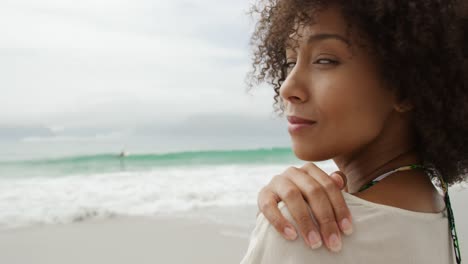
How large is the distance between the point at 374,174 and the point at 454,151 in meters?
0.29

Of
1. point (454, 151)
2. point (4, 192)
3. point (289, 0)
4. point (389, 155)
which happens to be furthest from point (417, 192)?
point (4, 192)

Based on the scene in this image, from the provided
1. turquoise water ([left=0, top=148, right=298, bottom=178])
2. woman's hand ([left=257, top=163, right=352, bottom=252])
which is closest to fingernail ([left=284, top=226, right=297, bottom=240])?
woman's hand ([left=257, top=163, right=352, bottom=252])

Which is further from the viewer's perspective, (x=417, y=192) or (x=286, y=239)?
(x=417, y=192)

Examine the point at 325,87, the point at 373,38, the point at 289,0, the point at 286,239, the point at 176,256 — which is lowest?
the point at 176,256

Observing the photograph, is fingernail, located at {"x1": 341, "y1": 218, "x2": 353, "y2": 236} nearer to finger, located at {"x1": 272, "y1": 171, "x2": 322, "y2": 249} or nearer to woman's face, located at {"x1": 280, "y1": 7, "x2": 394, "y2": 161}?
finger, located at {"x1": 272, "y1": 171, "x2": 322, "y2": 249}

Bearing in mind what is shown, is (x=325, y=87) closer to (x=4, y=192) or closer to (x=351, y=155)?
(x=351, y=155)

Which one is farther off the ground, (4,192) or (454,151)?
(454,151)

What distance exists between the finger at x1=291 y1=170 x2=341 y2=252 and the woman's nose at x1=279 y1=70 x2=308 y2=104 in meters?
0.20

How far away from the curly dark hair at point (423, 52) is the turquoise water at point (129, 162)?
15261 millimetres

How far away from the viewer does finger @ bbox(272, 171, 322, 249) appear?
933mm

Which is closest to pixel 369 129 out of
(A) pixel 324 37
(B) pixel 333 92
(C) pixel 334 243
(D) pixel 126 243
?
(B) pixel 333 92

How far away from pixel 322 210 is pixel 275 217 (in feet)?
0.31

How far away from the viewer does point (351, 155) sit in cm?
127

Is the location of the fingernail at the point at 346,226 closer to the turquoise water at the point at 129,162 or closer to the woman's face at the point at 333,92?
the woman's face at the point at 333,92
